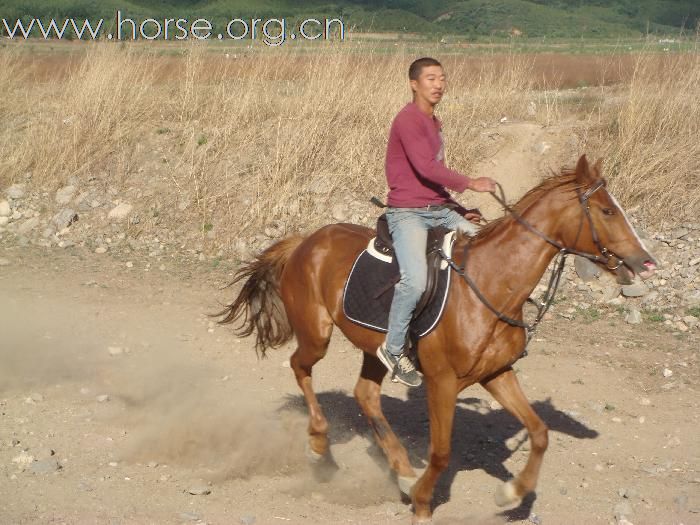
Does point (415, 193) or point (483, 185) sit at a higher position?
point (483, 185)

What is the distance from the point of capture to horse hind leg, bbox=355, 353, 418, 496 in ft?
20.9

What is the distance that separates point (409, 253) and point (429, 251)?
0.50ft

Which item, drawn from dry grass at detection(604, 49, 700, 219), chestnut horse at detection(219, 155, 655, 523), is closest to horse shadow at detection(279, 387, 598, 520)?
chestnut horse at detection(219, 155, 655, 523)

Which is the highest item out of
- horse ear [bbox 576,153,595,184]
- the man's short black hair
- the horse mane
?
the man's short black hair

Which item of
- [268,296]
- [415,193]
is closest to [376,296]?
[415,193]

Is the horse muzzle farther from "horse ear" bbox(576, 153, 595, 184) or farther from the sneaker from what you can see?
the sneaker

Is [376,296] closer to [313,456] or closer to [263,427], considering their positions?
[313,456]

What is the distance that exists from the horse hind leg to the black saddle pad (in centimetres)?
62

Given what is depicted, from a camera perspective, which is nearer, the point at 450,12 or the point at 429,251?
the point at 429,251

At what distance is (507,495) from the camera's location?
5797 mm

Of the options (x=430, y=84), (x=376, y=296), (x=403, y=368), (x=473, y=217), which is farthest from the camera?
(x=473, y=217)

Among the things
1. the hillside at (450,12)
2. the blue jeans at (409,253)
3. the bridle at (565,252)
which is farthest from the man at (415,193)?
the hillside at (450,12)

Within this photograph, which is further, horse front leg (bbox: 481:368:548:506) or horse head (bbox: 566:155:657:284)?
horse front leg (bbox: 481:368:548:506)

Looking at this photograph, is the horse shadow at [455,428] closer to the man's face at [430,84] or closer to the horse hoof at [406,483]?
the horse hoof at [406,483]
